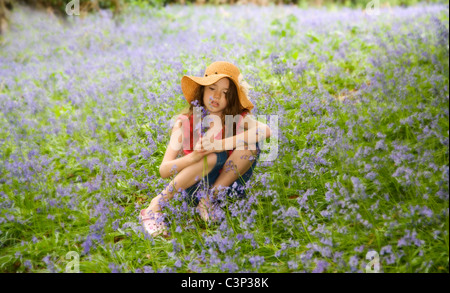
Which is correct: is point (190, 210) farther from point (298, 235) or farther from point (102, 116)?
point (102, 116)

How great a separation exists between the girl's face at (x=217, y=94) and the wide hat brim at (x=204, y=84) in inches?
3.1

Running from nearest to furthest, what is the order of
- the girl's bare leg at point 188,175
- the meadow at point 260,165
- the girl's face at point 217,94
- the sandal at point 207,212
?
the meadow at point 260,165, the sandal at point 207,212, the girl's bare leg at point 188,175, the girl's face at point 217,94

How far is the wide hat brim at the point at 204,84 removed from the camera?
307 centimetres

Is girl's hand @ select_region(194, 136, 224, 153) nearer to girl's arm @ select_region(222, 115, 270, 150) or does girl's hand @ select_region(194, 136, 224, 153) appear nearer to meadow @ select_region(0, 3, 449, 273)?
girl's arm @ select_region(222, 115, 270, 150)

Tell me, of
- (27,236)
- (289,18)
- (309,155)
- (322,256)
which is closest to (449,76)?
(309,155)

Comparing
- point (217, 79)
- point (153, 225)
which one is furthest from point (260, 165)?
point (153, 225)

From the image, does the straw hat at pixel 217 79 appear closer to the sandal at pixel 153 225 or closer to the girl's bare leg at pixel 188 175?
the girl's bare leg at pixel 188 175

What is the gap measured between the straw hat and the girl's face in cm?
7

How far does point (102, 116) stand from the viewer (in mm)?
4797

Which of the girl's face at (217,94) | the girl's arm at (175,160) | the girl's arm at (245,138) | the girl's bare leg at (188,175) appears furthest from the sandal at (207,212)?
the girl's face at (217,94)

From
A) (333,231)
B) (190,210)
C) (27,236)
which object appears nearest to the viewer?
(333,231)

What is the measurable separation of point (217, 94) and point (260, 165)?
0.67 m

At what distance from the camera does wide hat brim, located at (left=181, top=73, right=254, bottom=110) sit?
3.07 meters
